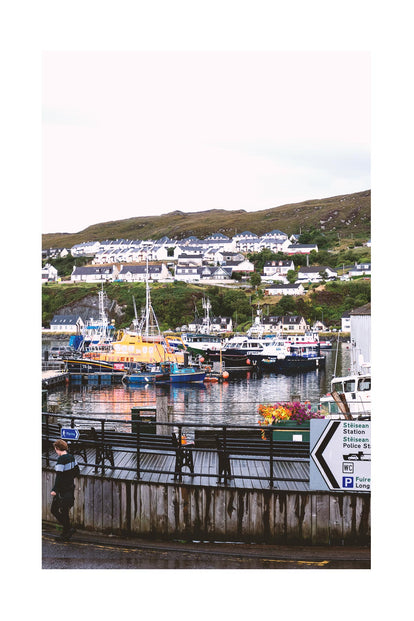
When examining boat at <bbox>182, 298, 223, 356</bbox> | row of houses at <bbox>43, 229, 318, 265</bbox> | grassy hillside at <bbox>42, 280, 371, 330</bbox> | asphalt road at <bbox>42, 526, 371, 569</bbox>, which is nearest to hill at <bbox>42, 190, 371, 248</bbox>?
row of houses at <bbox>43, 229, 318, 265</bbox>


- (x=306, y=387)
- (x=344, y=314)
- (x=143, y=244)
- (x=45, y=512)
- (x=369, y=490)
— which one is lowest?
A: (x=306, y=387)

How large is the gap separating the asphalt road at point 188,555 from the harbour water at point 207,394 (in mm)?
17558

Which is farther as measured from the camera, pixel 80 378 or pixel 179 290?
pixel 80 378

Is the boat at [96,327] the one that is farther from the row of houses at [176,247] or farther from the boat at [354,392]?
the boat at [354,392]

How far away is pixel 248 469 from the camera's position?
8.03 metres

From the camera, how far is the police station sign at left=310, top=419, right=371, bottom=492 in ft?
22.6

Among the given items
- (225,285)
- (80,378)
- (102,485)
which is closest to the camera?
(102,485)

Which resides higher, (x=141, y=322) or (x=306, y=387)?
(x=141, y=322)

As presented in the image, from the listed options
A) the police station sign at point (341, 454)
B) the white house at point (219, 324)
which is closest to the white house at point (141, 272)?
the white house at point (219, 324)

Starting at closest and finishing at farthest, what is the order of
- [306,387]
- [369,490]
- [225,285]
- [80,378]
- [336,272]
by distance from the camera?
[369,490], [336,272], [225,285], [306,387], [80,378]

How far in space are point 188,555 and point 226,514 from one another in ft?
1.97
